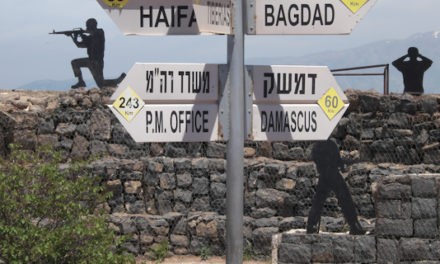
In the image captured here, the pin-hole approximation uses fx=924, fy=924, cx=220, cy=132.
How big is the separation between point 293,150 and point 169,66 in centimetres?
998

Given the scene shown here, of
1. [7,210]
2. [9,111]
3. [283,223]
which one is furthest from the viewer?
[9,111]

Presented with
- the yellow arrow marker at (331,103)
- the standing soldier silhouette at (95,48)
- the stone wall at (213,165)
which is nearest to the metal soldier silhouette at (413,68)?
the stone wall at (213,165)

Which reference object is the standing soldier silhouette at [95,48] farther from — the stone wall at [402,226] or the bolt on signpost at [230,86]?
the bolt on signpost at [230,86]

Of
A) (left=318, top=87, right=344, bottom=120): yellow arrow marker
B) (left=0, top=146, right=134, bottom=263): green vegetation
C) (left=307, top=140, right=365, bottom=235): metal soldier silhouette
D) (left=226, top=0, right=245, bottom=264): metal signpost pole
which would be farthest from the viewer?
(left=307, top=140, right=365, bottom=235): metal soldier silhouette

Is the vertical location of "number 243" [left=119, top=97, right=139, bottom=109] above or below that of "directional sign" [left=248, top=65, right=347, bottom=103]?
below

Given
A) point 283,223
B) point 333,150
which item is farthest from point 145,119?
point 283,223

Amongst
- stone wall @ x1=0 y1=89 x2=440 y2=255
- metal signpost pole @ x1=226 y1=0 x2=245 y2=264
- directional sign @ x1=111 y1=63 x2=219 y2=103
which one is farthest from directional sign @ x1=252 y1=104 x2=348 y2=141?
stone wall @ x1=0 y1=89 x2=440 y2=255

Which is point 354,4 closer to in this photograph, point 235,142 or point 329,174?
point 235,142

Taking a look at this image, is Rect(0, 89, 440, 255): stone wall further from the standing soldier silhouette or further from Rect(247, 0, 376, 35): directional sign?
Rect(247, 0, 376, 35): directional sign

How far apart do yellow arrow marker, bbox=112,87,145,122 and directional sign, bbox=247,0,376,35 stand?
72cm

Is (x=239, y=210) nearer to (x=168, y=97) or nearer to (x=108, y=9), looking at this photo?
(x=168, y=97)

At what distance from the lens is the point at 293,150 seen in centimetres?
1480

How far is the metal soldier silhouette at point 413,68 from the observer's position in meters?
15.2

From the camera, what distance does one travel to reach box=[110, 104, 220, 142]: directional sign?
4.85 metres
